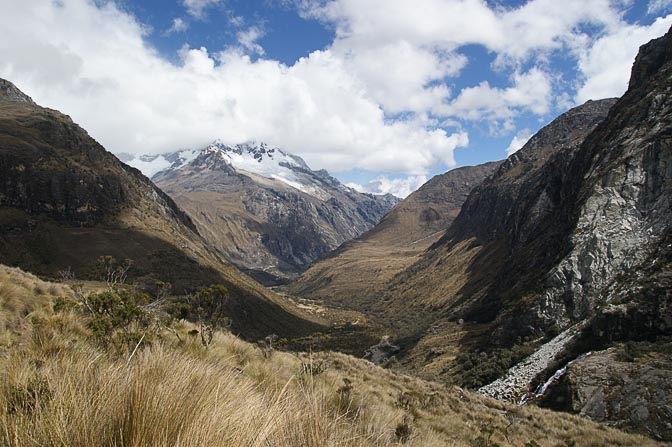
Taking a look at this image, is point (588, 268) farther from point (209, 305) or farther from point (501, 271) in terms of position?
point (209, 305)

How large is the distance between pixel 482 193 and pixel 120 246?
147023 millimetres

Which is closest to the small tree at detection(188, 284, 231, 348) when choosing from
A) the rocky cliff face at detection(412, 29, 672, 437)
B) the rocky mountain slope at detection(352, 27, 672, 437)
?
the rocky mountain slope at detection(352, 27, 672, 437)

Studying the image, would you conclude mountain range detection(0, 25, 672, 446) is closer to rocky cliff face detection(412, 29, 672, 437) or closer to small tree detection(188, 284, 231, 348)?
rocky cliff face detection(412, 29, 672, 437)

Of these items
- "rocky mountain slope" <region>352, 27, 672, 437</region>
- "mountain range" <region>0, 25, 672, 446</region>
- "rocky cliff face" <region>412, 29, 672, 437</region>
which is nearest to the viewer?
"mountain range" <region>0, 25, 672, 446</region>

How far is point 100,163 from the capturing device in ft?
383

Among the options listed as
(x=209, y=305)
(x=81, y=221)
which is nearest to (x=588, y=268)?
(x=209, y=305)

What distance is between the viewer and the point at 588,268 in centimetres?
4144

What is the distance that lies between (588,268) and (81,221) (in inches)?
3994

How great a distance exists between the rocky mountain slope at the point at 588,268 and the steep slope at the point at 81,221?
48386 mm

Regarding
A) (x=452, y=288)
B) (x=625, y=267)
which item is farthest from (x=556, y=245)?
(x=452, y=288)

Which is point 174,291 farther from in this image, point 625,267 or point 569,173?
point 569,173

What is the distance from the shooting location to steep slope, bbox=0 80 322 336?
255ft

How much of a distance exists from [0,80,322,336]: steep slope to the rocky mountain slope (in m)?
48.4

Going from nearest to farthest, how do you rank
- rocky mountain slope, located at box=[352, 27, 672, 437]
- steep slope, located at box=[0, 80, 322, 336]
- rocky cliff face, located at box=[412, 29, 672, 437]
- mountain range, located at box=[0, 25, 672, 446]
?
mountain range, located at box=[0, 25, 672, 446] < rocky cliff face, located at box=[412, 29, 672, 437] < rocky mountain slope, located at box=[352, 27, 672, 437] < steep slope, located at box=[0, 80, 322, 336]
